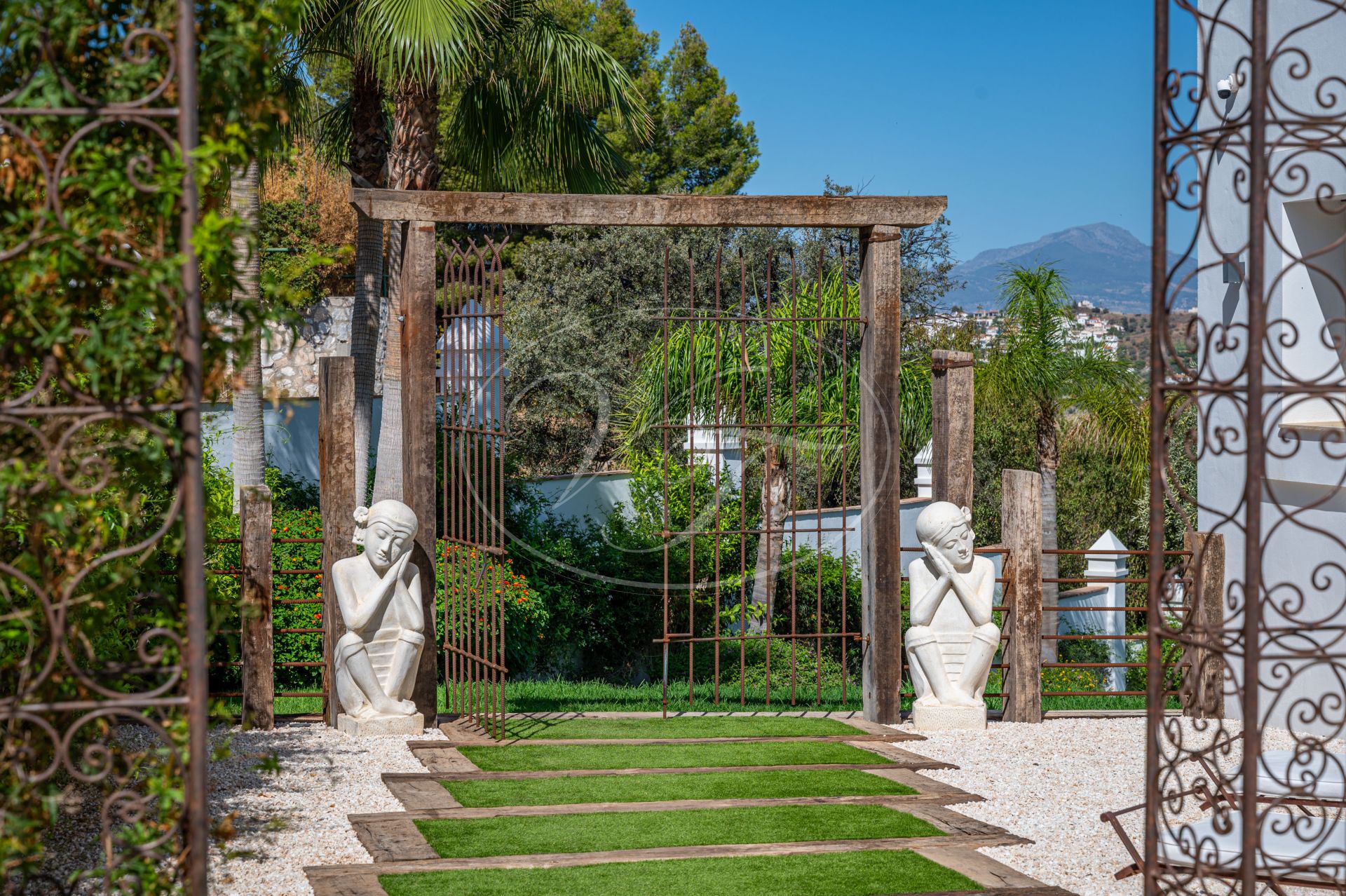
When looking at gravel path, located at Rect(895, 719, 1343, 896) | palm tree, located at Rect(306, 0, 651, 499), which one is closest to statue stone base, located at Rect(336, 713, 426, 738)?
palm tree, located at Rect(306, 0, 651, 499)

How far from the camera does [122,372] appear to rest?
10.2 feet

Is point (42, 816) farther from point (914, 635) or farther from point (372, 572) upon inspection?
point (914, 635)

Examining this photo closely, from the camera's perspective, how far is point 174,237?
125 inches

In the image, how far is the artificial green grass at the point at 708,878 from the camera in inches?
184

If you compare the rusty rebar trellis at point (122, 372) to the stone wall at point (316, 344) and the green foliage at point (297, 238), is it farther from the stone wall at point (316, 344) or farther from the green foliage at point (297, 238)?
the stone wall at point (316, 344)

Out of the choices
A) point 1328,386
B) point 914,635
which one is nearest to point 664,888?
point 1328,386

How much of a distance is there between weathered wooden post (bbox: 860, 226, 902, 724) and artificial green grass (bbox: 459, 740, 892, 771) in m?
0.81

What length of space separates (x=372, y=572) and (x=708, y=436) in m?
8.11

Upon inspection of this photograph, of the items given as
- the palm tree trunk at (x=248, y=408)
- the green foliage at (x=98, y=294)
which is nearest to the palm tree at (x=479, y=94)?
the palm tree trunk at (x=248, y=408)

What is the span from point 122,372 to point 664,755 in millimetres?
4621

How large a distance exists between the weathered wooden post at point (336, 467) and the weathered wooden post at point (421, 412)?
335mm

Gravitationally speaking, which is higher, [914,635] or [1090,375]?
[1090,375]

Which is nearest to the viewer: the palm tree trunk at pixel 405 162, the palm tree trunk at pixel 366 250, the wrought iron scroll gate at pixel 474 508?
the wrought iron scroll gate at pixel 474 508

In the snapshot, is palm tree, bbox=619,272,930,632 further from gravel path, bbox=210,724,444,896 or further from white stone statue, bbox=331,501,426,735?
gravel path, bbox=210,724,444,896
